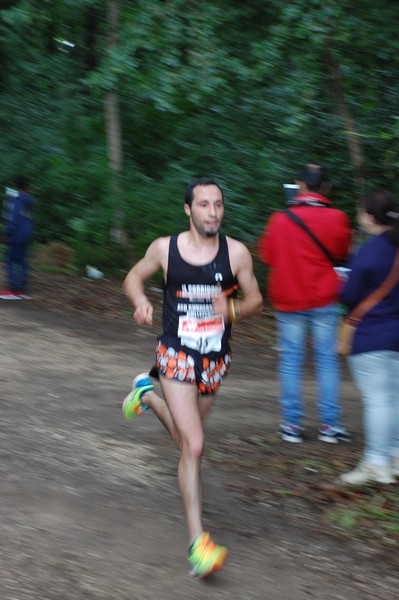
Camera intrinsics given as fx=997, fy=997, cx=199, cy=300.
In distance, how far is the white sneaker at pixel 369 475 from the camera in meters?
6.47

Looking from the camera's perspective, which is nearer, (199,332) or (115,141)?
(199,332)

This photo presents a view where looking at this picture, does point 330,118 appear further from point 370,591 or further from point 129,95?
point 370,591

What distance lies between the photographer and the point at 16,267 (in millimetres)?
13578

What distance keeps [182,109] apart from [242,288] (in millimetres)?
10332

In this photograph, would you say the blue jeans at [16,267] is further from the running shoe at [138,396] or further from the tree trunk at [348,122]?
the running shoe at [138,396]

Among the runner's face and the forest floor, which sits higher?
the runner's face

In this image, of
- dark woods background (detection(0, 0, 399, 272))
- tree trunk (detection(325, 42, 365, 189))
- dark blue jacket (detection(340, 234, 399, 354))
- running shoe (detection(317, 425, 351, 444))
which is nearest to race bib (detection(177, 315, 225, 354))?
dark blue jacket (detection(340, 234, 399, 354))

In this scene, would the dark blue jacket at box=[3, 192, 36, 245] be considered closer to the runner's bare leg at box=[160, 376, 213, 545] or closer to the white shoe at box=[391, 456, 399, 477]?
the white shoe at box=[391, 456, 399, 477]

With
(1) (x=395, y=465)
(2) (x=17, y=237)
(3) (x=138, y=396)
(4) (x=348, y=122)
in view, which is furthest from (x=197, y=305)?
(2) (x=17, y=237)

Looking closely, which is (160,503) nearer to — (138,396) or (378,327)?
(138,396)

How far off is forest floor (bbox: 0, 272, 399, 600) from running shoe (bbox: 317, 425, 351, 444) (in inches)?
3.1

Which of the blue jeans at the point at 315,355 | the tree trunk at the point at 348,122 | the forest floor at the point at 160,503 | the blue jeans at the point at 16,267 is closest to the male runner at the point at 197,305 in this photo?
the forest floor at the point at 160,503

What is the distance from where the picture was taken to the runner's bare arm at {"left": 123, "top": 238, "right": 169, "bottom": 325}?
5294mm

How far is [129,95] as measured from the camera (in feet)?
52.6
